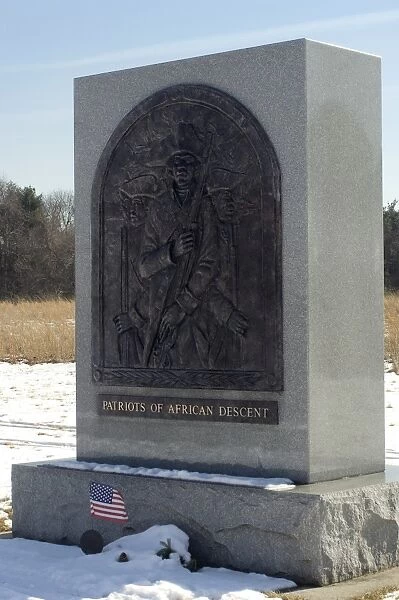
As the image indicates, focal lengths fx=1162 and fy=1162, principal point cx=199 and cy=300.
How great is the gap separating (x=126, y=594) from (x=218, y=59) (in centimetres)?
349

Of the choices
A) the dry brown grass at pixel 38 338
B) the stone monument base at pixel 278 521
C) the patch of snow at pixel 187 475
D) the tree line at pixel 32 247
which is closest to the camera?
the stone monument base at pixel 278 521

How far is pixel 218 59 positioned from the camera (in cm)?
764

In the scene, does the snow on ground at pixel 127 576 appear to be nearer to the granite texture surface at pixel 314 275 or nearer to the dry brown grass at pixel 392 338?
the granite texture surface at pixel 314 275

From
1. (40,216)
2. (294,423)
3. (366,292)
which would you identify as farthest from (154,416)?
(40,216)

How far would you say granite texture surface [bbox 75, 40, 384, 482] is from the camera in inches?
284

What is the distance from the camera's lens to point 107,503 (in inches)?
298

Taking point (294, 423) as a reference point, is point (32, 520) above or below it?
below

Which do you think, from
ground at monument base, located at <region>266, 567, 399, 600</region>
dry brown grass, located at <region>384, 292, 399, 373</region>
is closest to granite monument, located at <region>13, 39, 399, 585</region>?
ground at monument base, located at <region>266, 567, 399, 600</region>

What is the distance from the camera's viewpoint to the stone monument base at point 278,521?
6742 mm

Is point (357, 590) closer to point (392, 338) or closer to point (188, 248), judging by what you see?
point (188, 248)

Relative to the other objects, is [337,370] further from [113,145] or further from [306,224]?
[113,145]

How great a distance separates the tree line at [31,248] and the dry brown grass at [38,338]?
25.8 meters

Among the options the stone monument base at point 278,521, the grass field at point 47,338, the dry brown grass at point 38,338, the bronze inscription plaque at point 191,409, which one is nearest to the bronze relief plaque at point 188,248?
the bronze inscription plaque at point 191,409

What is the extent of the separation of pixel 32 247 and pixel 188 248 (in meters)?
52.2
